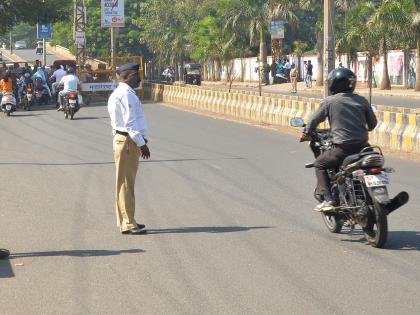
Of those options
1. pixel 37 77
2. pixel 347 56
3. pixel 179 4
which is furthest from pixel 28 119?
pixel 179 4

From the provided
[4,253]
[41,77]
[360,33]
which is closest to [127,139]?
[4,253]

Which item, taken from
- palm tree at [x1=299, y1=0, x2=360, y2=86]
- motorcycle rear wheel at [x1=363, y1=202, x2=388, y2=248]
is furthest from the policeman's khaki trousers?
palm tree at [x1=299, y1=0, x2=360, y2=86]

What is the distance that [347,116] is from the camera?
358 inches

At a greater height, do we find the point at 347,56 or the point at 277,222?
the point at 347,56

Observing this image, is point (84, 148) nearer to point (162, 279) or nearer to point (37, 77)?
point (162, 279)

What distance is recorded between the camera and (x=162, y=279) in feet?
24.4

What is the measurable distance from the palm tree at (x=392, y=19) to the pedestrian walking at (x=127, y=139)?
35.7 meters

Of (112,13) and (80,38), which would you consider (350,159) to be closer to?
(112,13)

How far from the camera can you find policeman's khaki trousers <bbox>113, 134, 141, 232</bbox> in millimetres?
9820

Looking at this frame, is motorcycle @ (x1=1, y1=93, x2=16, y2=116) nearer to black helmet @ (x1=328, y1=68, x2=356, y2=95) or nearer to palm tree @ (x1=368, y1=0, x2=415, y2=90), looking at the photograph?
palm tree @ (x1=368, y1=0, x2=415, y2=90)

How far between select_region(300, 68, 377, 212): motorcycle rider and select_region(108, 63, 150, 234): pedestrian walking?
1795mm

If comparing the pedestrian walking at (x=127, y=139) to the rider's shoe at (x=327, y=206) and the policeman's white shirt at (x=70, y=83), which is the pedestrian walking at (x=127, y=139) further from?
the policeman's white shirt at (x=70, y=83)

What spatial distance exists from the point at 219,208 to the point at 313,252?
9.68ft

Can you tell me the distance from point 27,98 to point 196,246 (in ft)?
91.1
